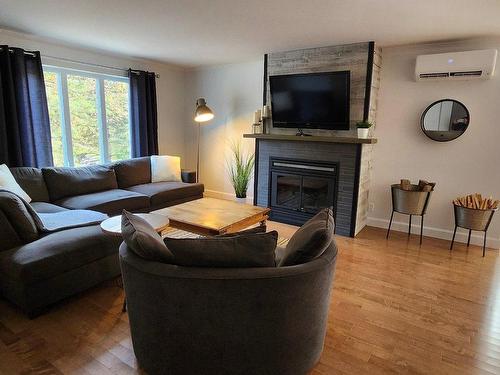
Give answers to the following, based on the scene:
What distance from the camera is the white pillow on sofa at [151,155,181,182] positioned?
4695mm

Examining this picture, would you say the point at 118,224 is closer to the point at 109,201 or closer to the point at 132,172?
the point at 109,201

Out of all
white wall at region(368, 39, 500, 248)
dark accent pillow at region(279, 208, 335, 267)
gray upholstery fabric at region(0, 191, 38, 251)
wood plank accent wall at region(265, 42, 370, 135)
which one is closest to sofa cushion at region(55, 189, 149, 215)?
gray upholstery fabric at region(0, 191, 38, 251)

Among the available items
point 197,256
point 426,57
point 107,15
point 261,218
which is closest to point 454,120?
point 426,57

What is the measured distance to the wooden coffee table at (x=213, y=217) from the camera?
9.04 ft

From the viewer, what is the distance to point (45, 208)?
3.19 m

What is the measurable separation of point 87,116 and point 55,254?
2.92 m

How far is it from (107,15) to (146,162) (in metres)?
2.17

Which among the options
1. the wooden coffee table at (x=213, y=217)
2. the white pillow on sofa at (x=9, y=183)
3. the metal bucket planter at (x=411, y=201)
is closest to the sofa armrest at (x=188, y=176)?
the wooden coffee table at (x=213, y=217)

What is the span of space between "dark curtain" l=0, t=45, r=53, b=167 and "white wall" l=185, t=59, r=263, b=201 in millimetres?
2487

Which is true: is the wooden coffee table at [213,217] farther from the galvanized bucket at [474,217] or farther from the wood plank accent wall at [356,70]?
the galvanized bucket at [474,217]

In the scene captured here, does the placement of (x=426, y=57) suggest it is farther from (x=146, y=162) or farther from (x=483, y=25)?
(x=146, y=162)

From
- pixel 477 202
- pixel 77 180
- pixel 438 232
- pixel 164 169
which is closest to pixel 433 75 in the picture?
pixel 477 202

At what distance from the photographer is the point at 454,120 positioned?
356 centimetres

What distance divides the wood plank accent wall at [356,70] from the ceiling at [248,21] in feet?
0.58
